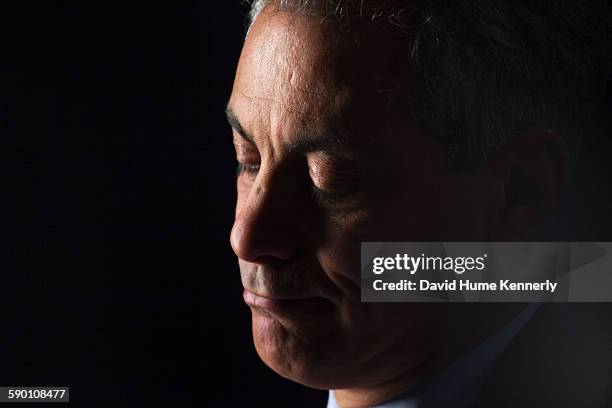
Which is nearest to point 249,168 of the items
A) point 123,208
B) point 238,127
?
point 238,127

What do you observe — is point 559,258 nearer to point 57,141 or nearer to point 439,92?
point 439,92

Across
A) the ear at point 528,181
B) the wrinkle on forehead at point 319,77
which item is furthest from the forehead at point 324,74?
the ear at point 528,181

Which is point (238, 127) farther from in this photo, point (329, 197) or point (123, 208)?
point (123, 208)

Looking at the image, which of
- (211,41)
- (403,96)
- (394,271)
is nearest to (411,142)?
(403,96)

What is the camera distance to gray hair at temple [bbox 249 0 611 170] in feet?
2.90

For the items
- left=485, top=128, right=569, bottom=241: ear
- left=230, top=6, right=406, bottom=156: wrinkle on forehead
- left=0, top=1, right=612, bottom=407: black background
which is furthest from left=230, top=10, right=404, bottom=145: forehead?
left=0, top=1, right=612, bottom=407: black background

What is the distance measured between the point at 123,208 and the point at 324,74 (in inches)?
22.0

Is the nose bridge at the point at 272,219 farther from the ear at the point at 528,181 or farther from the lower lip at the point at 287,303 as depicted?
the ear at the point at 528,181

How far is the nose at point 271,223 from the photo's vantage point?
3.01 feet

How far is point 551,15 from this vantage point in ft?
3.02

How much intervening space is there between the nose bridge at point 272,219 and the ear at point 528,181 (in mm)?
227

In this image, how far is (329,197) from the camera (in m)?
0.91

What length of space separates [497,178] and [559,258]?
0.48 ft

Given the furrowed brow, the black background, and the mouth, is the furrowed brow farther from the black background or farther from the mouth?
the black background
